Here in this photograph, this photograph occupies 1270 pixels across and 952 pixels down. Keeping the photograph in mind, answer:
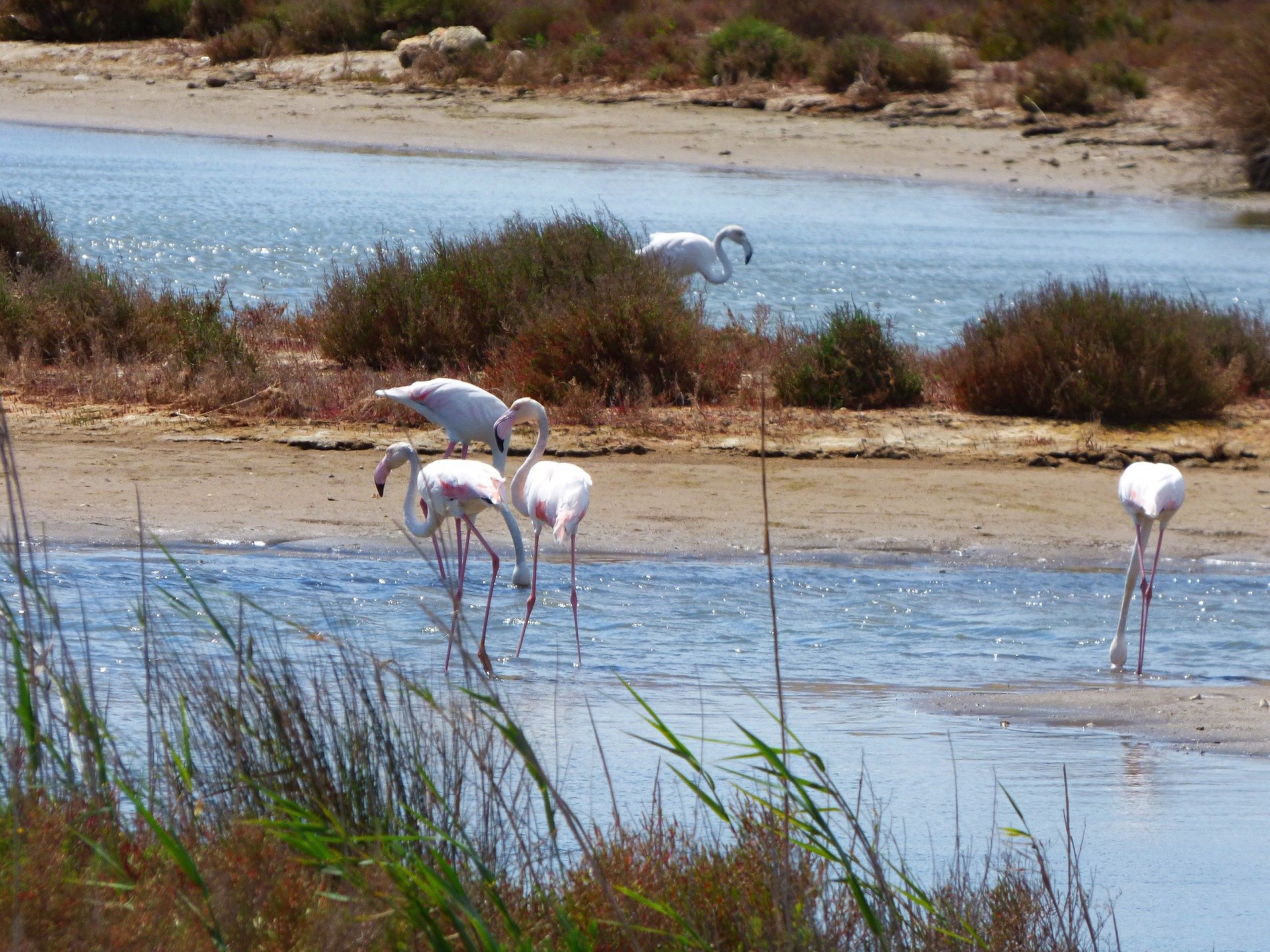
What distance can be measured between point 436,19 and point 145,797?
34824 millimetres

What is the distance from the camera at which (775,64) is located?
33469mm

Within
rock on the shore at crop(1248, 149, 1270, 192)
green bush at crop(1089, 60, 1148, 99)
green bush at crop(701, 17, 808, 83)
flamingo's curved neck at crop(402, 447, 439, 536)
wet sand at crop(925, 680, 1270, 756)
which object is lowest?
wet sand at crop(925, 680, 1270, 756)

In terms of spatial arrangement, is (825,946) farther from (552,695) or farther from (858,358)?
(858,358)

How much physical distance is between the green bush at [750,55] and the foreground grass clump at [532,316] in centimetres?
2046

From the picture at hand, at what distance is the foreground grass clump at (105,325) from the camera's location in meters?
11.2

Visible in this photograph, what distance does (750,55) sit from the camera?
33375 millimetres

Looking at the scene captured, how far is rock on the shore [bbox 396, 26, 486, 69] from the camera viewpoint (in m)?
33.7

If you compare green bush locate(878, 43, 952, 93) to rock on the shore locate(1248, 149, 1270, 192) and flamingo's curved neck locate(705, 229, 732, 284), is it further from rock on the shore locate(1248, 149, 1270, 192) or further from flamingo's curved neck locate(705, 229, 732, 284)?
flamingo's curved neck locate(705, 229, 732, 284)

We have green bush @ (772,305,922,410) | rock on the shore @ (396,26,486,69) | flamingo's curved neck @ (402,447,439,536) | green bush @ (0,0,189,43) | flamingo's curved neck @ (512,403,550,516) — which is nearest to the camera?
flamingo's curved neck @ (402,447,439,536)

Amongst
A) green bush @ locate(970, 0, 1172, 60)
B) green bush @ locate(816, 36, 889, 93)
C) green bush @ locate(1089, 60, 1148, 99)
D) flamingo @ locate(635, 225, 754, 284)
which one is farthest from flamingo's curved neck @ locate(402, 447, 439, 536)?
green bush @ locate(970, 0, 1172, 60)

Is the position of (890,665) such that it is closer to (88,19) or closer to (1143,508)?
(1143,508)

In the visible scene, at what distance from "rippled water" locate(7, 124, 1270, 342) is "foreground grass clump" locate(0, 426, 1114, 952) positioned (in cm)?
1142

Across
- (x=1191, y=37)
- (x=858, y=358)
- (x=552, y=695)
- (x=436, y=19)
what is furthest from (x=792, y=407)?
(x=1191, y=37)

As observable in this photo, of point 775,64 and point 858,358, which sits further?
point 775,64
